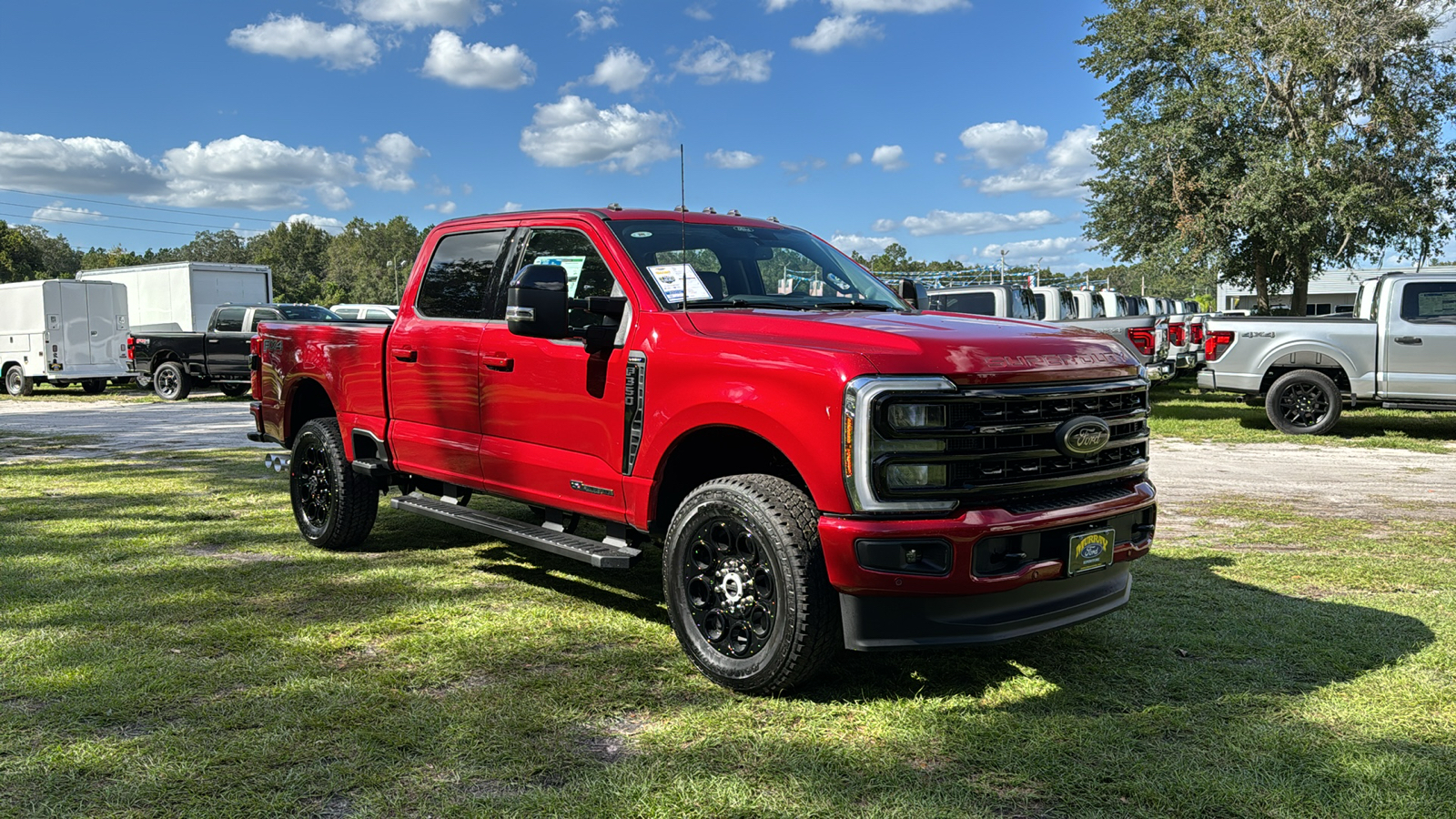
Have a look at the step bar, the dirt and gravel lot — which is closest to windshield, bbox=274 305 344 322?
the dirt and gravel lot

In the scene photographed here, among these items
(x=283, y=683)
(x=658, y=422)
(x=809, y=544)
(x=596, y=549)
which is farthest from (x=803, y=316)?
(x=283, y=683)

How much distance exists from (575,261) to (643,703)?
7.44ft

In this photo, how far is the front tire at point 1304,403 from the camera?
13648 millimetres

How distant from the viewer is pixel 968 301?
1758 cm

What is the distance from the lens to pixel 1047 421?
4.00m

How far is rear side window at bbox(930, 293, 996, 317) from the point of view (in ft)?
56.2

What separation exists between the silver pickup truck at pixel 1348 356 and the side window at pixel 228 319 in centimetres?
1821

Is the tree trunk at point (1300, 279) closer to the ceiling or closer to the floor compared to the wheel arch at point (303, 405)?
closer to the ceiling

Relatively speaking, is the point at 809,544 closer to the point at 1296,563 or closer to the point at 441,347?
the point at 441,347

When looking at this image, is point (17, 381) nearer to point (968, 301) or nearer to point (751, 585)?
point (968, 301)

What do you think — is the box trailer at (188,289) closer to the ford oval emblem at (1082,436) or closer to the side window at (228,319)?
the side window at (228,319)

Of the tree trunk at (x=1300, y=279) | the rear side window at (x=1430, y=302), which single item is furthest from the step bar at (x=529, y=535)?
the tree trunk at (x=1300, y=279)

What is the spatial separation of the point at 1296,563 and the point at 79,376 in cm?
2500

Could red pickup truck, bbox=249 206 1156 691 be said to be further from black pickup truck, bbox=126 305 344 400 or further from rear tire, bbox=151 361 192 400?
rear tire, bbox=151 361 192 400
